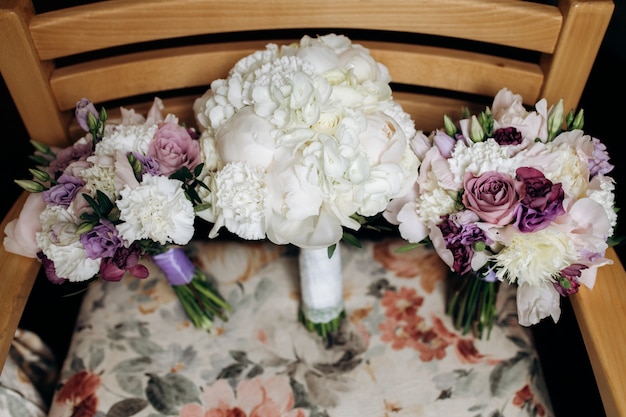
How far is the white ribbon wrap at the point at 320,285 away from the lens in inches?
38.8

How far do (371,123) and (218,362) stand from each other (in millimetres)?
511

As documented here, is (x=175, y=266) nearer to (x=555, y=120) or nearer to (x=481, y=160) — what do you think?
(x=481, y=160)

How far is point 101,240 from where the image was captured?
2.55 ft

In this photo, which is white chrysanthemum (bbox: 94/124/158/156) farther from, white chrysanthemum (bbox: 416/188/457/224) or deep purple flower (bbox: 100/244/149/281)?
white chrysanthemum (bbox: 416/188/457/224)

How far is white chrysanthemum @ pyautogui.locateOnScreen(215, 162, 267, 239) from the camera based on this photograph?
2.40ft

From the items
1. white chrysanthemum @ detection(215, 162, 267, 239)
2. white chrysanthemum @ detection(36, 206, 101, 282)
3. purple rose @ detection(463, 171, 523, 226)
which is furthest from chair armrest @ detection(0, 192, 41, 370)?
purple rose @ detection(463, 171, 523, 226)

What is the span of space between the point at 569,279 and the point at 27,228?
0.77 m

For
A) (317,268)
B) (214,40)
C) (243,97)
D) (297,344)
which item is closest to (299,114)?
(243,97)

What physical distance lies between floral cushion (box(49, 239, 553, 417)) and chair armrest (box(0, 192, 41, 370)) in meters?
0.17

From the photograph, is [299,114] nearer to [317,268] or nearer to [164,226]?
[164,226]

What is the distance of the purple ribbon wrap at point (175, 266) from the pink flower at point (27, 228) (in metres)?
0.18

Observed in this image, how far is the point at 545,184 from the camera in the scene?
74 centimetres

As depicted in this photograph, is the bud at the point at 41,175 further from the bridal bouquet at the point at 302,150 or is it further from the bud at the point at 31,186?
the bridal bouquet at the point at 302,150

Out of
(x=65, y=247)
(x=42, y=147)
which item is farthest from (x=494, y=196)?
(x=42, y=147)
